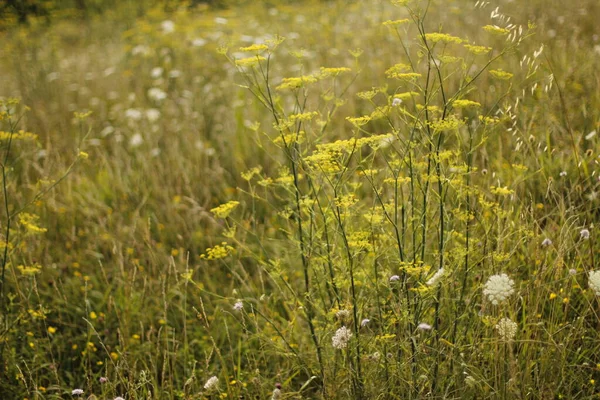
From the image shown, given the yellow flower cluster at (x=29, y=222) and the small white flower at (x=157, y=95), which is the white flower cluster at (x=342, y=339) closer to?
the yellow flower cluster at (x=29, y=222)

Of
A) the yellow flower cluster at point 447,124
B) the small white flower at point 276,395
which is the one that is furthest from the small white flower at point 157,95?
the yellow flower cluster at point 447,124

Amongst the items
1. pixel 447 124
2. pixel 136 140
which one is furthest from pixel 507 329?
pixel 136 140

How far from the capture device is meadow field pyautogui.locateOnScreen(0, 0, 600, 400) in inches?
66.9

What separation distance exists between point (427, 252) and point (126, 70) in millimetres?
4931

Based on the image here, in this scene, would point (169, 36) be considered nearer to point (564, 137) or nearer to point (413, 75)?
point (564, 137)

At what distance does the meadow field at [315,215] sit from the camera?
1.70 m

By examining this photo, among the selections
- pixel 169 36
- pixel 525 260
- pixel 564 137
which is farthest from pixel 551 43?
pixel 169 36

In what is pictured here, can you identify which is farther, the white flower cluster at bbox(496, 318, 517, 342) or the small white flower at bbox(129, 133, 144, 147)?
the small white flower at bbox(129, 133, 144, 147)

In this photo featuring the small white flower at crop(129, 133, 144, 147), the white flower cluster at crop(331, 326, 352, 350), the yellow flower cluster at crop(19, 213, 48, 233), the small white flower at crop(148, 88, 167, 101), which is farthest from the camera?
the small white flower at crop(148, 88, 167, 101)

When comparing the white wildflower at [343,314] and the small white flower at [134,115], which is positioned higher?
the white wildflower at [343,314]

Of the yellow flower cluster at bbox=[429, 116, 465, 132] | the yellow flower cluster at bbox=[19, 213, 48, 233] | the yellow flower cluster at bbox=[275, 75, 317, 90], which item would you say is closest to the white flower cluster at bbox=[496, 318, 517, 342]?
the yellow flower cluster at bbox=[429, 116, 465, 132]

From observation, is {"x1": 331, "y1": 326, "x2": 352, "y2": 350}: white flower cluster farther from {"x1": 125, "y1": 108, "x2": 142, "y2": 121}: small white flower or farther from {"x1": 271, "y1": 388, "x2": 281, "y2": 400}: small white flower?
{"x1": 125, "y1": 108, "x2": 142, "y2": 121}: small white flower

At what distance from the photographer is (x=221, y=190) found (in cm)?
354

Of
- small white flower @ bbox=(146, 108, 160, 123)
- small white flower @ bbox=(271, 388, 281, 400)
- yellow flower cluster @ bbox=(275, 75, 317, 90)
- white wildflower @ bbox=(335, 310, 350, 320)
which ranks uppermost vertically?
yellow flower cluster @ bbox=(275, 75, 317, 90)
